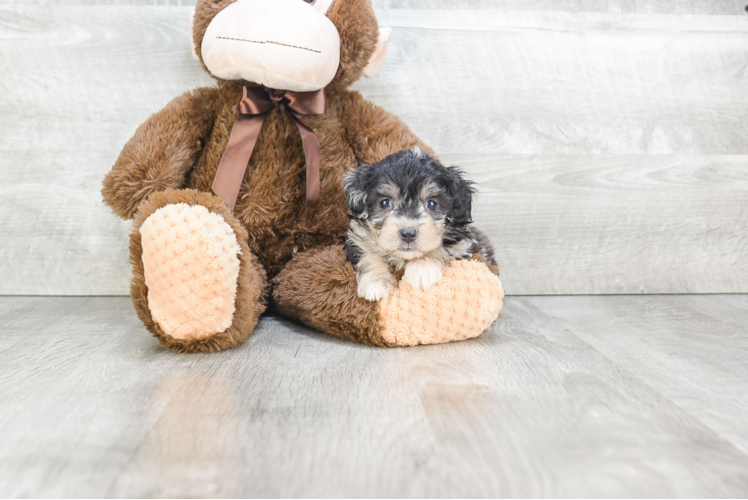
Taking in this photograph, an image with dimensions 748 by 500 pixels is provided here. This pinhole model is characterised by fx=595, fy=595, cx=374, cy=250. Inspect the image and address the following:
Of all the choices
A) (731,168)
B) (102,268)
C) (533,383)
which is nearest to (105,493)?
(533,383)

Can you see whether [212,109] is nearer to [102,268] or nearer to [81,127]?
[81,127]

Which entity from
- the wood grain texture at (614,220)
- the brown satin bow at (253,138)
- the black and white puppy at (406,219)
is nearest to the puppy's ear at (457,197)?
the black and white puppy at (406,219)

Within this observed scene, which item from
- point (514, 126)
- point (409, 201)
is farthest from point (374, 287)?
point (514, 126)

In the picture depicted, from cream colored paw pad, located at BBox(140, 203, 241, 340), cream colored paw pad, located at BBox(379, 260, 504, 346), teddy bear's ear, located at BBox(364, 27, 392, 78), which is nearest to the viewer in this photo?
cream colored paw pad, located at BBox(140, 203, 241, 340)

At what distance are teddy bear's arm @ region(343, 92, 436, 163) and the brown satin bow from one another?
13 cm

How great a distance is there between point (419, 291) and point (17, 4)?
1656mm

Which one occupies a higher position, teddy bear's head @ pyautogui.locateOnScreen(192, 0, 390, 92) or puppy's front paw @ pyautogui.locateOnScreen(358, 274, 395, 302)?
teddy bear's head @ pyautogui.locateOnScreen(192, 0, 390, 92)

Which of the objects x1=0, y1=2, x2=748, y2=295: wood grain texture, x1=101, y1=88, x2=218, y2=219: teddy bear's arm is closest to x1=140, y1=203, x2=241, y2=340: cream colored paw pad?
x1=101, y1=88, x2=218, y2=219: teddy bear's arm

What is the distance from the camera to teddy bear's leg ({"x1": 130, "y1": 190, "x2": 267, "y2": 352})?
132cm

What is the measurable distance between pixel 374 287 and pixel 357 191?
0.23 metres

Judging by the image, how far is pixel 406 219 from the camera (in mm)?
1348

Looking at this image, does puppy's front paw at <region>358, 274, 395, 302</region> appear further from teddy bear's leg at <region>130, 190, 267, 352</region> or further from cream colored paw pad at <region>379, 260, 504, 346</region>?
teddy bear's leg at <region>130, 190, 267, 352</region>

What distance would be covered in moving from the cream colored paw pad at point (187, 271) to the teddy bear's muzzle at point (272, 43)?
382 mm

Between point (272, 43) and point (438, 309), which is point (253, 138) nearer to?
point (272, 43)
